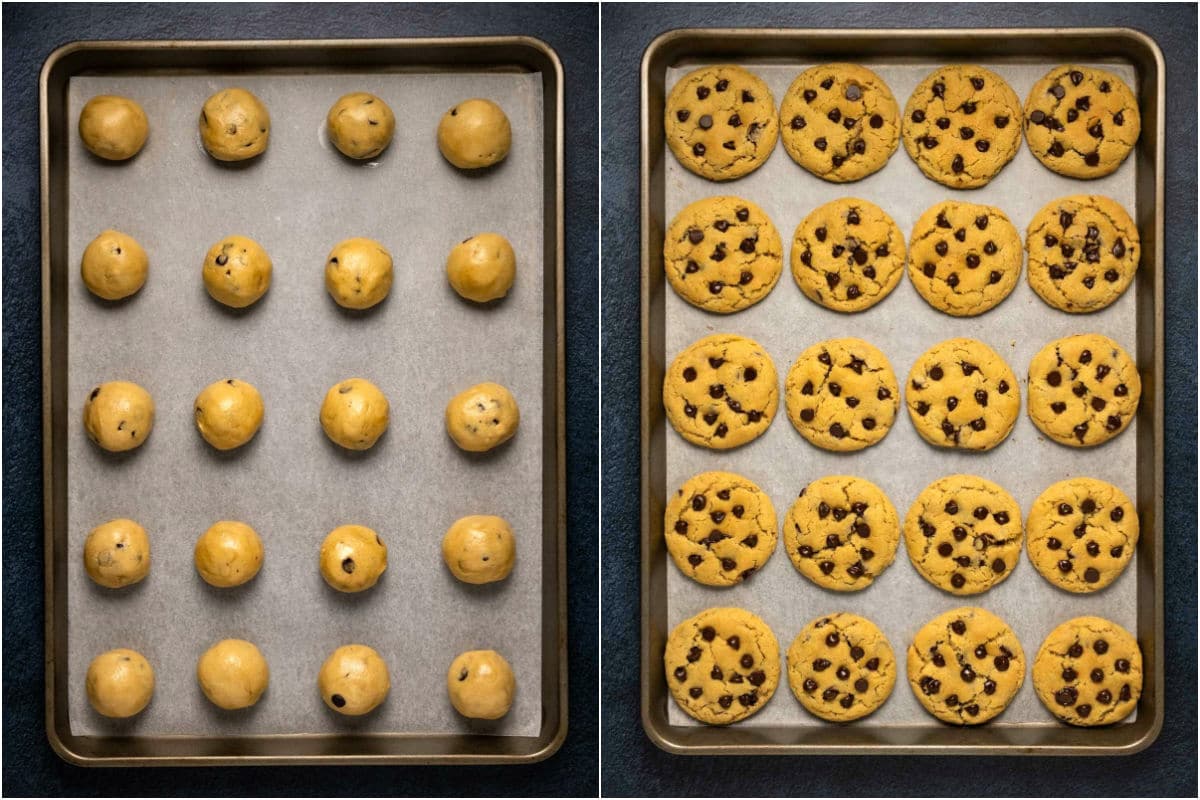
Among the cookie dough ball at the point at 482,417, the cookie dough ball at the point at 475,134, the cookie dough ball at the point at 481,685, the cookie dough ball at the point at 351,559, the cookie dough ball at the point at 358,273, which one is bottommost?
the cookie dough ball at the point at 481,685

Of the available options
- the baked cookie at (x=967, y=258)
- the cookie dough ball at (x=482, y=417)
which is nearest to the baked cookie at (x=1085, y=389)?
the baked cookie at (x=967, y=258)

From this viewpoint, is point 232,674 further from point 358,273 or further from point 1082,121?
point 1082,121

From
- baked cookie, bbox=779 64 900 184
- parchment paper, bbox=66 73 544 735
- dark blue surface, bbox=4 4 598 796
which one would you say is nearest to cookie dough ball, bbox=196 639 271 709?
parchment paper, bbox=66 73 544 735

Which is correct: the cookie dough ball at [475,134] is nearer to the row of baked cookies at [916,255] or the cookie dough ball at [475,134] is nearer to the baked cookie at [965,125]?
the row of baked cookies at [916,255]

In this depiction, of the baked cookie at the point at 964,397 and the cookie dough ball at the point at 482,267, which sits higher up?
the cookie dough ball at the point at 482,267

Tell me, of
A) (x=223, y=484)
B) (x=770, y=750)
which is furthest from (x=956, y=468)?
(x=223, y=484)
